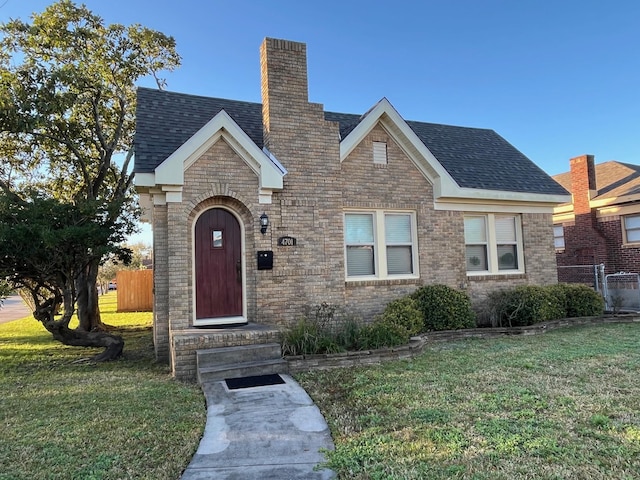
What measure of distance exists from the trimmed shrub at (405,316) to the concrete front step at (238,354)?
107 inches

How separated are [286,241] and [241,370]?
9.94 feet

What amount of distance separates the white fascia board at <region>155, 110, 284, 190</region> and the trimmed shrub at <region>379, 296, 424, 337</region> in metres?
3.62

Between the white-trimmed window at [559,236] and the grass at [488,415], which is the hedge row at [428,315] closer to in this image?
the grass at [488,415]

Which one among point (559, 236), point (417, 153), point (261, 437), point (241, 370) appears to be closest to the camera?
point (261, 437)

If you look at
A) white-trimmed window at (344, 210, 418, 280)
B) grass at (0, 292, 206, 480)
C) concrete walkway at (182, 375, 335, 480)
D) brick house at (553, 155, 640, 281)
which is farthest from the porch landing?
brick house at (553, 155, 640, 281)

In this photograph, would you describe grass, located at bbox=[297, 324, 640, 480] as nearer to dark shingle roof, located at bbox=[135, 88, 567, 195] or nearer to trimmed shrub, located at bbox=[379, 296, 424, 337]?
trimmed shrub, located at bbox=[379, 296, 424, 337]

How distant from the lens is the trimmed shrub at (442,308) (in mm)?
9562

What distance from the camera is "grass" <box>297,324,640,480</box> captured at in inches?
133

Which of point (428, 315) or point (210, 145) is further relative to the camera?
point (428, 315)

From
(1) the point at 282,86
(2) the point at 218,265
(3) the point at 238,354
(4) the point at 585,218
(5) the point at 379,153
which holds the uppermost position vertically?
(1) the point at 282,86

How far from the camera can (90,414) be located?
4.98 metres

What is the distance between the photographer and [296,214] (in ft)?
29.1

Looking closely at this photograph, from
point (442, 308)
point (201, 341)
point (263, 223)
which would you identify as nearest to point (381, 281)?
point (442, 308)

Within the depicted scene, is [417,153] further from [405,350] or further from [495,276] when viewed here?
[405,350]
